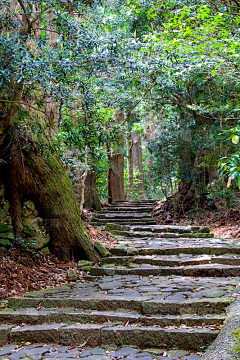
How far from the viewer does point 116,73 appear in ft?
16.7

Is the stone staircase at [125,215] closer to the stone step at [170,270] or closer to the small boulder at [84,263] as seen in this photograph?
the small boulder at [84,263]

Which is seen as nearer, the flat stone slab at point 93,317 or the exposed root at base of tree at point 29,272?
the flat stone slab at point 93,317

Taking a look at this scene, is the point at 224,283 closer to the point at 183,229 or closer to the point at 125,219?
the point at 183,229

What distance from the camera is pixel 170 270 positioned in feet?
17.2

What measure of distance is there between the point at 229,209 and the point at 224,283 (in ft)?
21.0

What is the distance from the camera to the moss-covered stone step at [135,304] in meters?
3.45

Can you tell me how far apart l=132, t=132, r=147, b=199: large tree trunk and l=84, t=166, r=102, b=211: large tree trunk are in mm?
6243

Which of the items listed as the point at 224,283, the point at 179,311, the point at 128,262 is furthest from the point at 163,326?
the point at 128,262

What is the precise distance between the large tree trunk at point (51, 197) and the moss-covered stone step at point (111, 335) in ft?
7.83

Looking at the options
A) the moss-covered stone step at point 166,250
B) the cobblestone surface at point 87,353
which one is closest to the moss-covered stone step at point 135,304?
the cobblestone surface at point 87,353

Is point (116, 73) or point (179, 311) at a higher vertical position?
point (116, 73)

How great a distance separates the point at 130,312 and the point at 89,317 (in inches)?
19.6

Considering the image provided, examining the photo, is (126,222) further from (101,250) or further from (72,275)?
(72,275)

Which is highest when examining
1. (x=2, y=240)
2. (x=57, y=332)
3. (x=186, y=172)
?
(x=186, y=172)
